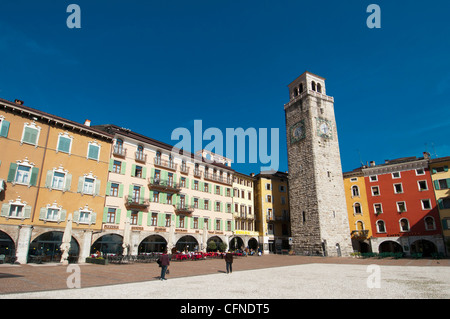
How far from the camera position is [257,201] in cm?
4603

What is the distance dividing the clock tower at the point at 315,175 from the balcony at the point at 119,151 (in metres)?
25.3

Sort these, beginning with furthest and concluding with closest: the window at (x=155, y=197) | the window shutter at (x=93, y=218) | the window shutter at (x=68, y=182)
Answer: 1. the window at (x=155, y=197)
2. the window shutter at (x=93, y=218)
3. the window shutter at (x=68, y=182)

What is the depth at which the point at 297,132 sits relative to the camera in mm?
43000

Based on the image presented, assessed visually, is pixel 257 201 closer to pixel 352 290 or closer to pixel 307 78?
pixel 307 78

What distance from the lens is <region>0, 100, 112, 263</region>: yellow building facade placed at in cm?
2120

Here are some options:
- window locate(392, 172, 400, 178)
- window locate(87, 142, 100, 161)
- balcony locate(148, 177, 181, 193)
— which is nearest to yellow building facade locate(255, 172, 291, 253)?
window locate(392, 172, 400, 178)

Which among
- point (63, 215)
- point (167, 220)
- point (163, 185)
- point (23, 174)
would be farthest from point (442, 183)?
point (23, 174)

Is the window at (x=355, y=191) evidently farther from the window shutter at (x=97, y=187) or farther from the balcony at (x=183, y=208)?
the window shutter at (x=97, y=187)

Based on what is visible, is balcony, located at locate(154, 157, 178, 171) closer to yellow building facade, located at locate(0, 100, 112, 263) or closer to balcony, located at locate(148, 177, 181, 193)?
balcony, located at locate(148, 177, 181, 193)

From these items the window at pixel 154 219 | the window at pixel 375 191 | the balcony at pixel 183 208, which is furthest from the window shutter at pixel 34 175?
the window at pixel 375 191

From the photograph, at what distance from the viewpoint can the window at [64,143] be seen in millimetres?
24562

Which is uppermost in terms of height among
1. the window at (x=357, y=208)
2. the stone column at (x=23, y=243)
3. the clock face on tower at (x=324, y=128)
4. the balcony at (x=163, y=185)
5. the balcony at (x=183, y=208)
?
the clock face on tower at (x=324, y=128)

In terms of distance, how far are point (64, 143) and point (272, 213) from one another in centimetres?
3246
